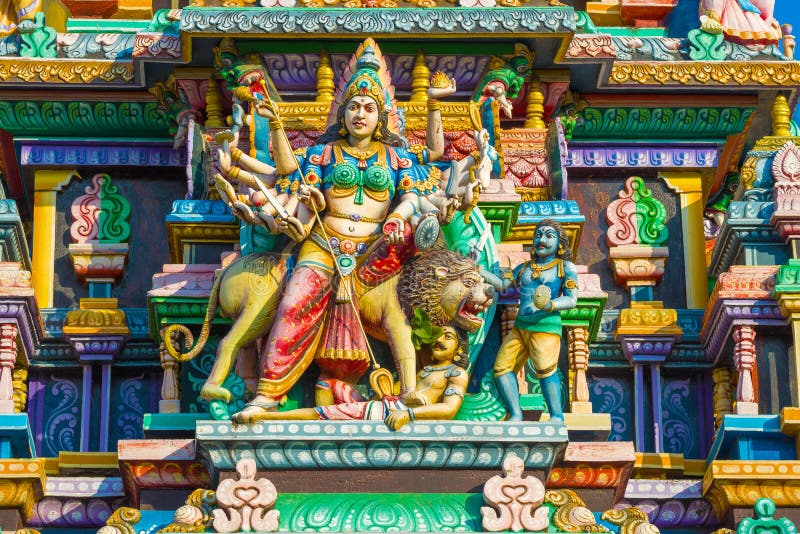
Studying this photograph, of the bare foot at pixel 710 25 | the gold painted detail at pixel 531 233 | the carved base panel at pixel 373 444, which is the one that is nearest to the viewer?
the carved base panel at pixel 373 444

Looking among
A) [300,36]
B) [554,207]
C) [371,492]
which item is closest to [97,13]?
[300,36]

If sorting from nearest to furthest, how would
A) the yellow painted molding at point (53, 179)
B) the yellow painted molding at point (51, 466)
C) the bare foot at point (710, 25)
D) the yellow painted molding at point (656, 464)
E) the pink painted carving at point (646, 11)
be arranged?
the yellow painted molding at point (656, 464)
the yellow painted molding at point (51, 466)
the yellow painted molding at point (53, 179)
the bare foot at point (710, 25)
the pink painted carving at point (646, 11)

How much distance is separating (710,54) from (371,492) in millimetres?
5982

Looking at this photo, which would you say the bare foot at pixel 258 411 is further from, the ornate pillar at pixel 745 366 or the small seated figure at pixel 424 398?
the ornate pillar at pixel 745 366

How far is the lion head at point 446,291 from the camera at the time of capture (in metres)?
24.7

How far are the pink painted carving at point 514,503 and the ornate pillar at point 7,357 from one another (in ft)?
13.9

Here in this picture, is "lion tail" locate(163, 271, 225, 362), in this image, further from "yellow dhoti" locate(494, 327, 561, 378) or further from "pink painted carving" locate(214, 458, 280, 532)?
"yellow dhoti" locate(494, 327, 561, 378)

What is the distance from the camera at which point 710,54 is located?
27.9m

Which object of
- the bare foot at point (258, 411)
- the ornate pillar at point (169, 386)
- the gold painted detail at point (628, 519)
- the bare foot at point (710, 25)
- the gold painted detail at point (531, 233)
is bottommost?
the gold painted detail at point (628, 519)

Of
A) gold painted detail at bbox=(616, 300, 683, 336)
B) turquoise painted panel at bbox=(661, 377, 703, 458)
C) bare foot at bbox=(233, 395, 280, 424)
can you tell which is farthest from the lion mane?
turquoise painted panel at bbox=(661, 377, 703, 458)

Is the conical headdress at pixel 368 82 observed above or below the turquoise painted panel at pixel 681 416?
above

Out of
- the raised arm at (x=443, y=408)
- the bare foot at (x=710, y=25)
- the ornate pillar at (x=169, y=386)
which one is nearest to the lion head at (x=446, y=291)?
the raised arm at (x=443, y=408)

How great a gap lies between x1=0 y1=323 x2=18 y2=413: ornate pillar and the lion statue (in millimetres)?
1450

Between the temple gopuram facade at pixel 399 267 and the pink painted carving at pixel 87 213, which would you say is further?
the pink painted carving at pixel 87 213
